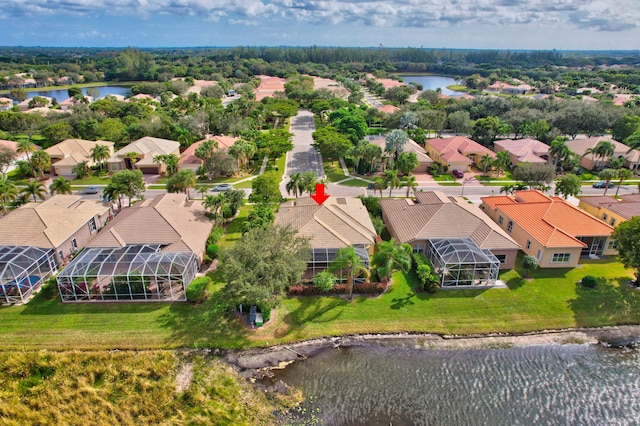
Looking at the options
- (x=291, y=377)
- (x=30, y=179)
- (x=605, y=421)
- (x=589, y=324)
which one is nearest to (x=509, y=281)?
(x=589, y=324)

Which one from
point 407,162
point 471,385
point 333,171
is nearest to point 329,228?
point 471,385

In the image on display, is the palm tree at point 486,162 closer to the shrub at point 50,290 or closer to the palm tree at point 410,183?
the palm tree at point 410,183

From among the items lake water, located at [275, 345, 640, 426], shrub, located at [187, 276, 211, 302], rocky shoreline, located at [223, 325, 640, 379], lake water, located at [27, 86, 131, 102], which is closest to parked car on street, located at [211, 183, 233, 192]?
shrub, located at [187, 276, 211, 302]

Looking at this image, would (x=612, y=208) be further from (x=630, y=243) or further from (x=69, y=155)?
(x=69, y=155)

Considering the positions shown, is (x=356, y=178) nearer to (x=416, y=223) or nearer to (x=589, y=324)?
(x=416, y=223)

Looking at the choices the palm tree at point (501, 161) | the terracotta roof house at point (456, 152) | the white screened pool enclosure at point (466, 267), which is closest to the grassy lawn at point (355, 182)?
the terracotta roof house at point (456, 152)

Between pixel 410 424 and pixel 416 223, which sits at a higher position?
pixel 416 223

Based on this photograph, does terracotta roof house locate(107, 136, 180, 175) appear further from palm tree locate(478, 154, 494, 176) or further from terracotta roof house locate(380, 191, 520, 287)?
palm tree locate(478, 154, 494, 176)

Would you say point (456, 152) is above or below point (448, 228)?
above
